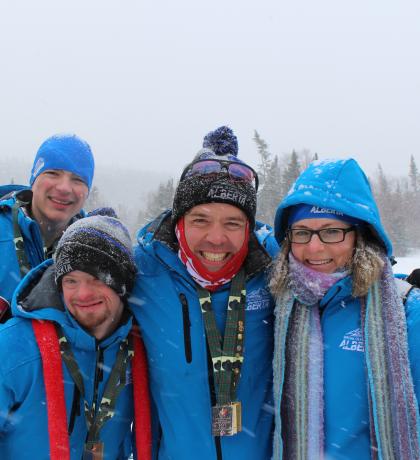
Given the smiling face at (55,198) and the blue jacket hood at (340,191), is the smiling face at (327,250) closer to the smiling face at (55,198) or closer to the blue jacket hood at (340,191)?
the blue jacket hood at (340,191)

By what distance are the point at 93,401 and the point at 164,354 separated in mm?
492

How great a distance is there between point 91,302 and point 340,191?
164 centimetres

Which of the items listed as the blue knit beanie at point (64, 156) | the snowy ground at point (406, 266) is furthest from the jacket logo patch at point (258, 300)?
the snowy ground at point (406, 266)

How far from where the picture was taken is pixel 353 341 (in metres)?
2.43

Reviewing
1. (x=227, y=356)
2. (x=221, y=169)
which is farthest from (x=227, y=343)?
(x=221, y=169)

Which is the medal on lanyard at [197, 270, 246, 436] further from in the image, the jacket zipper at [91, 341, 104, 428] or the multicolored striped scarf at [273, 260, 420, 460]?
the jacket zipper at [91, 341, 104, 428]

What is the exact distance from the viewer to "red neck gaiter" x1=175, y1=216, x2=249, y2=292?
9.01 feet

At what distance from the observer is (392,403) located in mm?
2258

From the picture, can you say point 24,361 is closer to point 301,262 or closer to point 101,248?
point 101,248

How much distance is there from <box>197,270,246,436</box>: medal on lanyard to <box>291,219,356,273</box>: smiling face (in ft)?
1.66

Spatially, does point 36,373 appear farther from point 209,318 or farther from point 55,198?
point 55,198

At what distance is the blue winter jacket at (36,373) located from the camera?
7.86 ft

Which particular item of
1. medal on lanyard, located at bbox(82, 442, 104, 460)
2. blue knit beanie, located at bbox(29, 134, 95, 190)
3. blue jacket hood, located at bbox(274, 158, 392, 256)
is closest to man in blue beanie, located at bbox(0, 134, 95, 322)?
blue knit beanie, located at bbox(29, 134, 95, 190)

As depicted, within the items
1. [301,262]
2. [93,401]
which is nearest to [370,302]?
[301,262]
